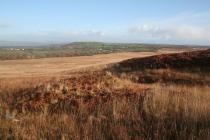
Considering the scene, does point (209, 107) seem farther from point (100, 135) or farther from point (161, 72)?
point (161, 72)

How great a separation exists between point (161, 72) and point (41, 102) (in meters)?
13.3

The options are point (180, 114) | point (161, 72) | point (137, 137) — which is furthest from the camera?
point (161, 72)

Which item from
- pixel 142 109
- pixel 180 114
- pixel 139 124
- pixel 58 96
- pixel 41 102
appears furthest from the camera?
pixel 58 96

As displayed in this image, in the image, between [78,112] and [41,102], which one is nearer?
[78,112]

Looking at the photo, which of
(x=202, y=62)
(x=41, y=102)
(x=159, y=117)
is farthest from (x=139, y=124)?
(x=202, y=62)

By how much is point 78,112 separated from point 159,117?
184cm

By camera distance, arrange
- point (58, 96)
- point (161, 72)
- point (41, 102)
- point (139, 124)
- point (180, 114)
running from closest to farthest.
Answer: point (139, 124), point (180, 114), point (41, 102), point (58, 96), point (161, 72)

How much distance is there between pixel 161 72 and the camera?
20.5 metres

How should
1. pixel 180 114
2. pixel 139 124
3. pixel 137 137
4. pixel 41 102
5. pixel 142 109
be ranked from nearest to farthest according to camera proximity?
pixel 137 137 < pixel 139 124 < pixel 180 114 < pixel 142 109 < pixel 41 102

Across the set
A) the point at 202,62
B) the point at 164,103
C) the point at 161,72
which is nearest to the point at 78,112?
the point at 164,103

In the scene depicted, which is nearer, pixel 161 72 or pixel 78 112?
pixel 78 112

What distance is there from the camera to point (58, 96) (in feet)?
29.6

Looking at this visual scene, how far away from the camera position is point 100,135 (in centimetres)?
506

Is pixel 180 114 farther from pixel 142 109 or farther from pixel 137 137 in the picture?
pixel 137 137
